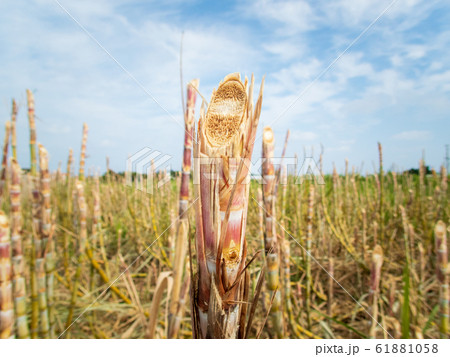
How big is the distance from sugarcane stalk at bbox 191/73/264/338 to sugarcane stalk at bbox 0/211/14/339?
18.1 inches

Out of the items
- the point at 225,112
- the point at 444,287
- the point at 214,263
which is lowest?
the point at 444,287

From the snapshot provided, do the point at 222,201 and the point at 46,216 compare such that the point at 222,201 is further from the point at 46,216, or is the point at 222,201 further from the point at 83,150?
the point at 83,150

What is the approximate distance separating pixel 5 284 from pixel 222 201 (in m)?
0.56

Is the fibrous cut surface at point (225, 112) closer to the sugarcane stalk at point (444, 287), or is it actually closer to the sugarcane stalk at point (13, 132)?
the sugarcane stalk at point (444, 287)

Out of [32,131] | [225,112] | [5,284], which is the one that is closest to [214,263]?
[225,112]

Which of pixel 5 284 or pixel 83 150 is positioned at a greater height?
pixel 83 150

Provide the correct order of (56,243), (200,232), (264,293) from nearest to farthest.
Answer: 1. (200,232)
2. (264,293)
3. (56,243)

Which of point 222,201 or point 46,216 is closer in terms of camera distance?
point 222,201

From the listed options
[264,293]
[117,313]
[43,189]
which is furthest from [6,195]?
[264,293]

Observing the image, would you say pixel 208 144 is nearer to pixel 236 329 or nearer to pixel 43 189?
A: pixel 236 329

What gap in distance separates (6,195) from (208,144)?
5.54ft

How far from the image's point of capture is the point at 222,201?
0.40m

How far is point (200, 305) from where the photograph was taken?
0.41 metres

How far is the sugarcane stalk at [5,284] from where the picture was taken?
0.59 m
